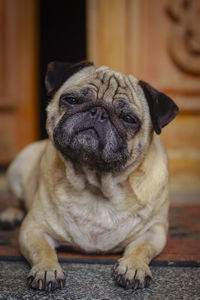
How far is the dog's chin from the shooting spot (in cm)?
180

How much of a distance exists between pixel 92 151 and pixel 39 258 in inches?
18.3

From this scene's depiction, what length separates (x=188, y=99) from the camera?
12.6ft

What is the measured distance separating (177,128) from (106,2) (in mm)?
1232

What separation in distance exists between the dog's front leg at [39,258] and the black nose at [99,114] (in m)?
0.55

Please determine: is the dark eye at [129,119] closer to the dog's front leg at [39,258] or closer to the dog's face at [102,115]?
the dog's face at [102,115]

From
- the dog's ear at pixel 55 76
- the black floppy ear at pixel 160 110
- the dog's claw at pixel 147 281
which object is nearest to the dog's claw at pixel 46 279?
the dog's claw at pixel 147 281

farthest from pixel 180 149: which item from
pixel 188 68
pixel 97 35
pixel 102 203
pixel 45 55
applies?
pixel 45 55

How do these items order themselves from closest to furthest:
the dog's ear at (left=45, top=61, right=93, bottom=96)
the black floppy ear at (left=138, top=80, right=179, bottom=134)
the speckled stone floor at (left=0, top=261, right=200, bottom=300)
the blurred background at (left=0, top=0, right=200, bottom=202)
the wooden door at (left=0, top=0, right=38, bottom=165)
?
the speckled stone floor at (left=0, top=261, right=200, bottom=300), the black floppy ear at (left=138, top=80, right=179, bottom=134), the dog's ear at (left=45, top=61, right=93, bottom=96), the blurred background at (left=0, top=0, right=200, bottom=202), the wooden door at (left=0, top=0, right=38, bottom=165)

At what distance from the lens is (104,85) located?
1.99 metres

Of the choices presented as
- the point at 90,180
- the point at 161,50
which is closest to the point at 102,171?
the point at 90,180

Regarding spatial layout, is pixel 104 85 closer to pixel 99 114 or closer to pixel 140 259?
pixel 99 114

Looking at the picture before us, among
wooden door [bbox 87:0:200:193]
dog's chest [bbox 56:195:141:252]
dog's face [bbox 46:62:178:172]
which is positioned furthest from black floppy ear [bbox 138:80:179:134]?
wooden door [bbox 87:0:200:193]

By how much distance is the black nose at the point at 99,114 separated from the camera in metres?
1.81

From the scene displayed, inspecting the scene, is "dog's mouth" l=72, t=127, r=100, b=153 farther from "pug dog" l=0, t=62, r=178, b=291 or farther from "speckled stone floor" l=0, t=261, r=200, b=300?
"speckled stone floor" l=0, t=261, r=200, b=300
